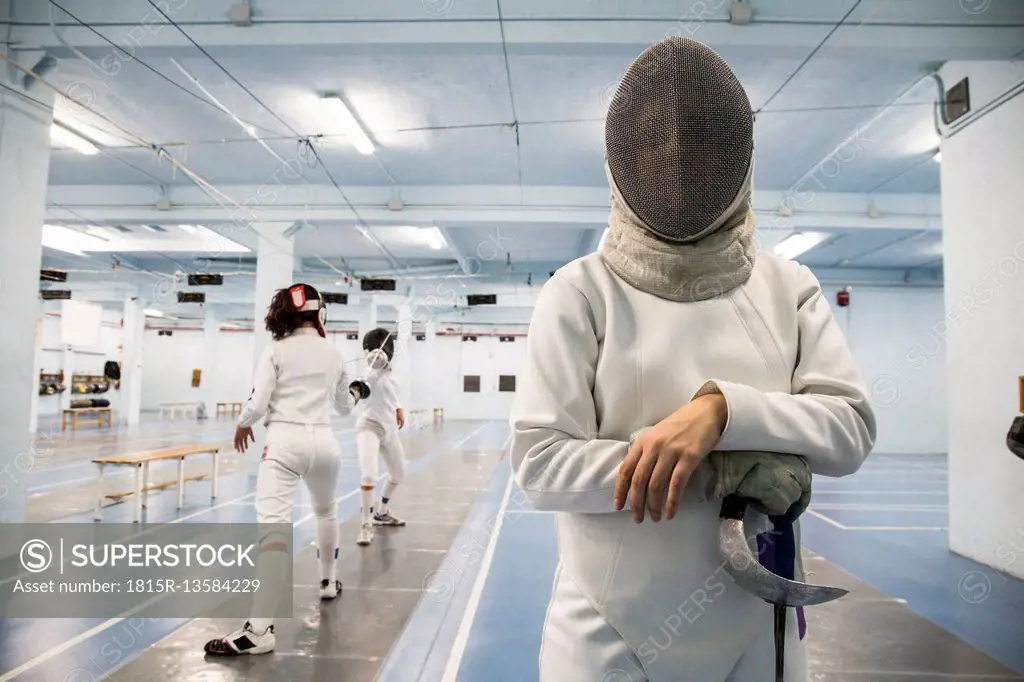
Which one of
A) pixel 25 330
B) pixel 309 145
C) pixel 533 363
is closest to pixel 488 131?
pixel 309 145

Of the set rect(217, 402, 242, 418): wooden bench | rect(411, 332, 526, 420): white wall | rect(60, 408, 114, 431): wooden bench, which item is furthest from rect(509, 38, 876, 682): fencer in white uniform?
rect(217, 402, 242, 418): wooden bench

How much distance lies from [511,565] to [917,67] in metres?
5.91

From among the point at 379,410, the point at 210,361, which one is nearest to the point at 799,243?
the point at 379,410

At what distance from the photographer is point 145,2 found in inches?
179

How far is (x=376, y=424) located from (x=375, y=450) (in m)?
0.23

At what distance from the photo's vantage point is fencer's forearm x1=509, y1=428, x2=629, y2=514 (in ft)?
2.38

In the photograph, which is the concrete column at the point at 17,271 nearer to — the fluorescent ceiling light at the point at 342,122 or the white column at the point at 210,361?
the fluorescent ceiling light at the point at 342,122

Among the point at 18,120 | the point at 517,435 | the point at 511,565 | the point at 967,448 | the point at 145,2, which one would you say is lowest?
the point at 511,565

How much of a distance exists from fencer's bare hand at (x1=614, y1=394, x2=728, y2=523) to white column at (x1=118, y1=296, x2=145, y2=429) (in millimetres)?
19453

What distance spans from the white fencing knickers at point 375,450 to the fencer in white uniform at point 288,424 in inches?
67.4

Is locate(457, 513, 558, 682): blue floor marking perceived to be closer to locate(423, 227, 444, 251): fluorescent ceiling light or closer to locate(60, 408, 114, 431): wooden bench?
locate(423, 227, 444, 251): fluorescent ceiling light

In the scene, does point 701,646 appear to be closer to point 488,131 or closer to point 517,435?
point 517,435

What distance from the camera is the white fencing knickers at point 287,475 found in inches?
112

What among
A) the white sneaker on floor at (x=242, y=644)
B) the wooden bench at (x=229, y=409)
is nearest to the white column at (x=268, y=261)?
the white sneaker on floor at (x=242, y=644)
